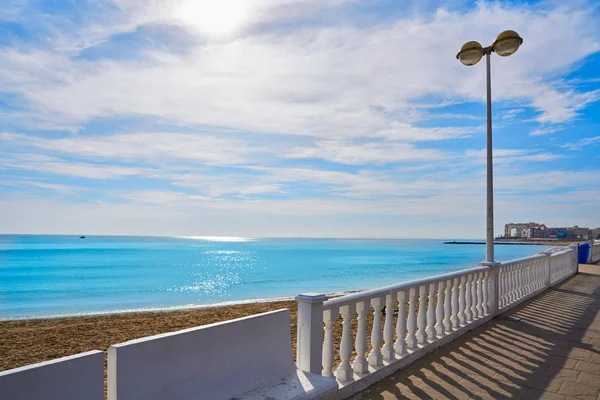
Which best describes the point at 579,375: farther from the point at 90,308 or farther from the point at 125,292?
the point at 125,292

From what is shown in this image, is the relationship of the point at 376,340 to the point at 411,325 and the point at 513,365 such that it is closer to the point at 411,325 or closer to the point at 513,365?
the point at 411,325

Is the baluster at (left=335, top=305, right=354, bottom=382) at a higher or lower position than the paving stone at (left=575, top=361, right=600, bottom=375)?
higher

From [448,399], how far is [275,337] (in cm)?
184

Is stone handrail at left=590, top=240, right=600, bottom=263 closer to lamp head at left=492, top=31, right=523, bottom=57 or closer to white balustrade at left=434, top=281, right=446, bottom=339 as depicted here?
lamp head at left=492, top=31, right=523, bottom=57

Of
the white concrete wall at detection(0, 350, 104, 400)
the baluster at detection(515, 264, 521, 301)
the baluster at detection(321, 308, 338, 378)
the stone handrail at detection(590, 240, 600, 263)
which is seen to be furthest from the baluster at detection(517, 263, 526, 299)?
the stone handrail at detection(590, 240, 600, 263)

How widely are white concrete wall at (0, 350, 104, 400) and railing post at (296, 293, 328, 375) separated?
1.86m

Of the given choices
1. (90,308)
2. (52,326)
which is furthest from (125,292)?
(52,326)

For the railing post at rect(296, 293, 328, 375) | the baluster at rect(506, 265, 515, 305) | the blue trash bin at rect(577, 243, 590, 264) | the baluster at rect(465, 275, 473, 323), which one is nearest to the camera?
the railing post at rect(296, 293, 328, 375)

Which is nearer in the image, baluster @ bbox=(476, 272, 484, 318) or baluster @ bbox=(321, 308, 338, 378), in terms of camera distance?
baluster @ bbox=(321, 308, 338, 378)

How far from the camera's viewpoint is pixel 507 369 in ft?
15.5

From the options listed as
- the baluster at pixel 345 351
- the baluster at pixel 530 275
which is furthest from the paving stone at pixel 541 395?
the baluster at pixel 530 275

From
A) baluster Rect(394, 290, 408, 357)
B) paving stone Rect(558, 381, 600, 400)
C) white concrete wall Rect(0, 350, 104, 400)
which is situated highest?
white concrete wall Rect(0, 350, 104, 400)

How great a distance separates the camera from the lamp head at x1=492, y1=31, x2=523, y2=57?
270 inches

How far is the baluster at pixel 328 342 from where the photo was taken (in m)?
3.81
